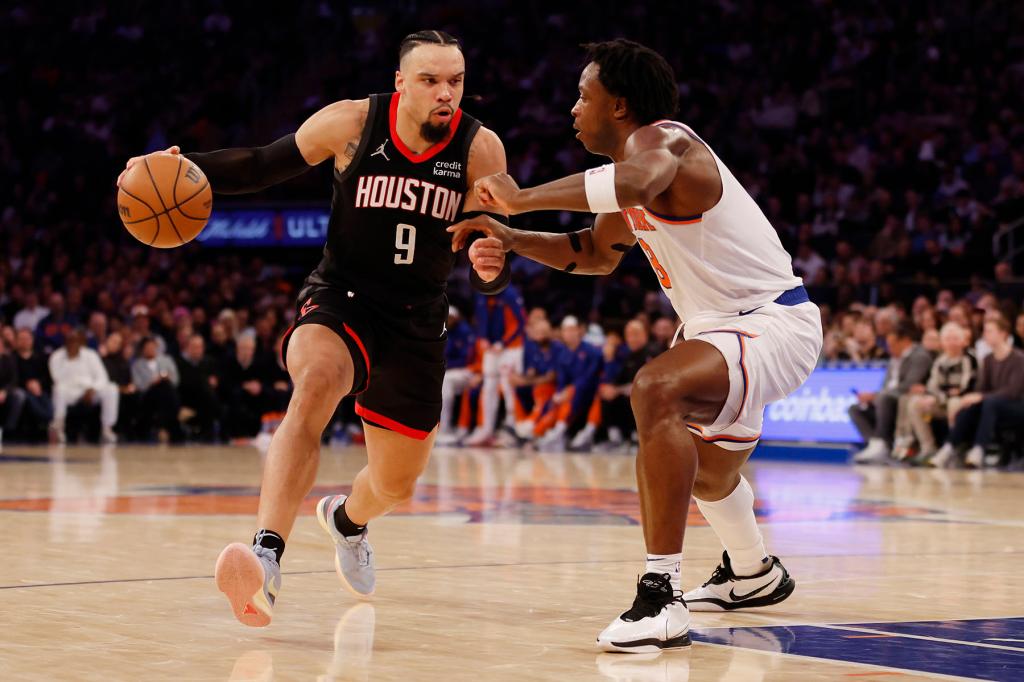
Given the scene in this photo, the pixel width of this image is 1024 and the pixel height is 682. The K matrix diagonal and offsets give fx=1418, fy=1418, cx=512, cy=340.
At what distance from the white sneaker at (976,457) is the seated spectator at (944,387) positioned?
432 mm

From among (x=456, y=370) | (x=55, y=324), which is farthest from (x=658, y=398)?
(x=55, y=324)

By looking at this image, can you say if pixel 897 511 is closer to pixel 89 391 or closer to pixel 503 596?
pixel 503 596

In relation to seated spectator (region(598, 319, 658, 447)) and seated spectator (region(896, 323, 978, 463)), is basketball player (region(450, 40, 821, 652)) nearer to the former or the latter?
seated spectator (region(896, 323, 978, 463))

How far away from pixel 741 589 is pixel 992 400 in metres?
9.50

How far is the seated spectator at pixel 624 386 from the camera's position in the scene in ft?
55.5

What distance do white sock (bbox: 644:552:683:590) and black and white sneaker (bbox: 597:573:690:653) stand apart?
0.02 metres

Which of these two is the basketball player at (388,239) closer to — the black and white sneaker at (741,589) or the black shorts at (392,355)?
the black shorts at (392,355)

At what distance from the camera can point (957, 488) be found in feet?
38.2

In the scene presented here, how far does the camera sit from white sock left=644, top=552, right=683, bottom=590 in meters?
4.57

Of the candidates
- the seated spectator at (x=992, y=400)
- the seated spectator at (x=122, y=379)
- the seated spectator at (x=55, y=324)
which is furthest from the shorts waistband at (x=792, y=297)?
the seated spectator at (x=55, y=324)

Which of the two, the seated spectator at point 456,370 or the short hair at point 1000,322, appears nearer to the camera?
the short hair at point 1000,322

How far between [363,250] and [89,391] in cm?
1327

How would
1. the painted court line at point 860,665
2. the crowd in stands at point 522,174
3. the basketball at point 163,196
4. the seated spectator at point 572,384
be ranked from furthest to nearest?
the crowd in stands at point 522,174 < the seated spectator at point 572,384 < the basketball at point 163,196 < the painted court line at point 860,665

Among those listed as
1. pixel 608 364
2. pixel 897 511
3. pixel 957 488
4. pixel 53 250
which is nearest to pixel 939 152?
pixel 608 364
